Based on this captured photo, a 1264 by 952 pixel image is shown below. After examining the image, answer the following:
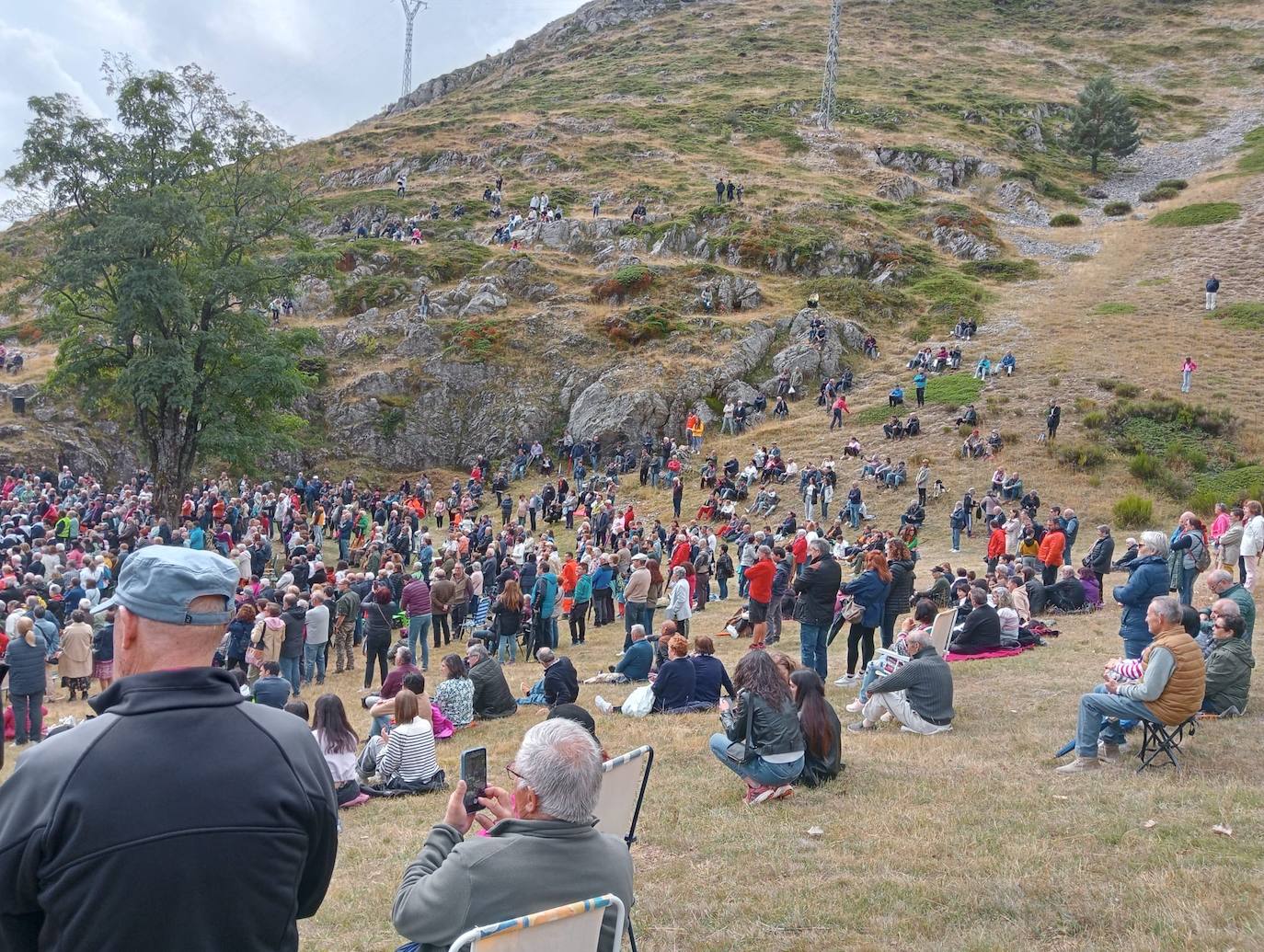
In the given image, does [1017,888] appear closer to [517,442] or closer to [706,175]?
[517,442]

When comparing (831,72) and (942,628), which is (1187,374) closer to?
(942,628)

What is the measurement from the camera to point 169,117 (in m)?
28.8

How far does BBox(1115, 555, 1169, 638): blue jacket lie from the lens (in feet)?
30.7

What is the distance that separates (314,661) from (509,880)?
12316 mm

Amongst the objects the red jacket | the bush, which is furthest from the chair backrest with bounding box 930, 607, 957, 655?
the bush

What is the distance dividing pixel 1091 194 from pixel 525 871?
73.0m

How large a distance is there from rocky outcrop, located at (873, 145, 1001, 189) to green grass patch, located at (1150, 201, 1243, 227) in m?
12.4

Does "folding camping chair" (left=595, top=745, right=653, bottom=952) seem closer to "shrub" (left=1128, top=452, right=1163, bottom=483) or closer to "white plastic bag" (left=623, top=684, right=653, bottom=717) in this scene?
"white plastic bag" (left=623, top=684, right=653, bottom=717)

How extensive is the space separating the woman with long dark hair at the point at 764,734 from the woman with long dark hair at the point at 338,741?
3422 millimetres

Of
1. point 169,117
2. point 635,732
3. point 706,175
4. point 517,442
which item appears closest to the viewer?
point 635,732

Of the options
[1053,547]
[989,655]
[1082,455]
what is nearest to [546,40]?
[1082,455]

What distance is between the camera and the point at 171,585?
2.24 metres

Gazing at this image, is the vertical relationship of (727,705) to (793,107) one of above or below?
below

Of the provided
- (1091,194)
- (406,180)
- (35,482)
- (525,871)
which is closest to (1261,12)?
(1091,194)
